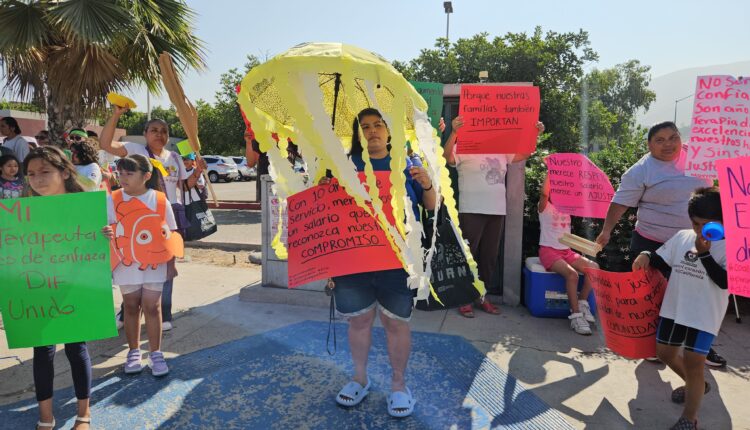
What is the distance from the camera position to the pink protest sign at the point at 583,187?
412 centimetres

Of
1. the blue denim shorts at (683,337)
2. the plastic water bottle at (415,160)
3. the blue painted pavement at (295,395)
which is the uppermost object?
the plastic water bottle at (415,160)

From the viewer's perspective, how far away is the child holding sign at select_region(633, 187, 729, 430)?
8.01ft

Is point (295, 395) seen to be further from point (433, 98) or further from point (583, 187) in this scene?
point (583, 187)

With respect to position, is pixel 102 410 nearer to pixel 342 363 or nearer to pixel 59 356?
pixel 59 356

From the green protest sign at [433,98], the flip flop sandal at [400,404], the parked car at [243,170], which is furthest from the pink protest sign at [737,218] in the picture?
the parked car at [243,170]

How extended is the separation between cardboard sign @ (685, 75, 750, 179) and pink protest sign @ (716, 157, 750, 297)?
1.06 metres

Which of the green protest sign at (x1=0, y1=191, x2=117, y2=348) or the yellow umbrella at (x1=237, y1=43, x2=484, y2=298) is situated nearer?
the yellow umbrella at (x1=237, y1=43, x2=484, y2=298)

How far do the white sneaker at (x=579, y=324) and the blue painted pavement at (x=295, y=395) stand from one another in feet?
3.47

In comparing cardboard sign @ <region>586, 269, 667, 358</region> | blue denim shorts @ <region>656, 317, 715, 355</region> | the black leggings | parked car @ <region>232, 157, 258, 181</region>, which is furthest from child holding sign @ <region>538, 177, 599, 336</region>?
parked car @ <region>232, 157, 258, 181</region>

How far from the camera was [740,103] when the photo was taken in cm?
310

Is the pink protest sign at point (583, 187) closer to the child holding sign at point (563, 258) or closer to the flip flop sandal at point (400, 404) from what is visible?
the child holding sign at point (563, 258)

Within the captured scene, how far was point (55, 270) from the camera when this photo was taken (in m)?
2.40

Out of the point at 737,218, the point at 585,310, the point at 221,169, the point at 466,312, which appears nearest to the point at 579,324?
the point at 585,310

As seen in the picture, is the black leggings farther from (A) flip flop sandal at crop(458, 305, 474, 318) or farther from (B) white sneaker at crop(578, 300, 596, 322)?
(B) white sneaker at crop(578, 300, 596, 322)
